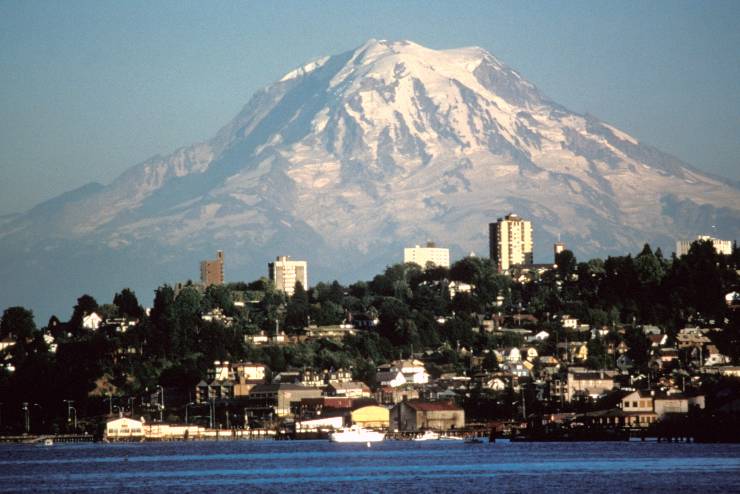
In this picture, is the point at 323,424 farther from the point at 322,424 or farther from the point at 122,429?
the point at 122,429

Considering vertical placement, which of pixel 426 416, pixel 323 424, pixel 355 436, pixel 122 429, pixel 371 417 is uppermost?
pixel 371 417

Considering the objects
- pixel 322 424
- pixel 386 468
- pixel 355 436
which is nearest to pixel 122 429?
pixel 322 424

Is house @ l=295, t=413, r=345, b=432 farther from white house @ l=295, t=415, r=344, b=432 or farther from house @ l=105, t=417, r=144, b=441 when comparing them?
house @ l=105, t=417, r=144, b=441

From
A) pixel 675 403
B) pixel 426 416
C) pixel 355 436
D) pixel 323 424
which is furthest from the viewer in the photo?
pixel 323 424

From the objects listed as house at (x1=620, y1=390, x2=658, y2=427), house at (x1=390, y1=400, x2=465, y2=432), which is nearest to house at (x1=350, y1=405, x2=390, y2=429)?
house at (x1=390, y1=400, x2=465, y2=432)

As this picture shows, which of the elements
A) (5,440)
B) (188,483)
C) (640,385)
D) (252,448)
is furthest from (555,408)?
(188,483)

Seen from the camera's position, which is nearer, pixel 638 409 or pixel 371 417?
pixel 638 409

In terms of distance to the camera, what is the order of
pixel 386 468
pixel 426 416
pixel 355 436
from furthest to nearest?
pixel 426 416, pixel 355 436, pixel 386 468
